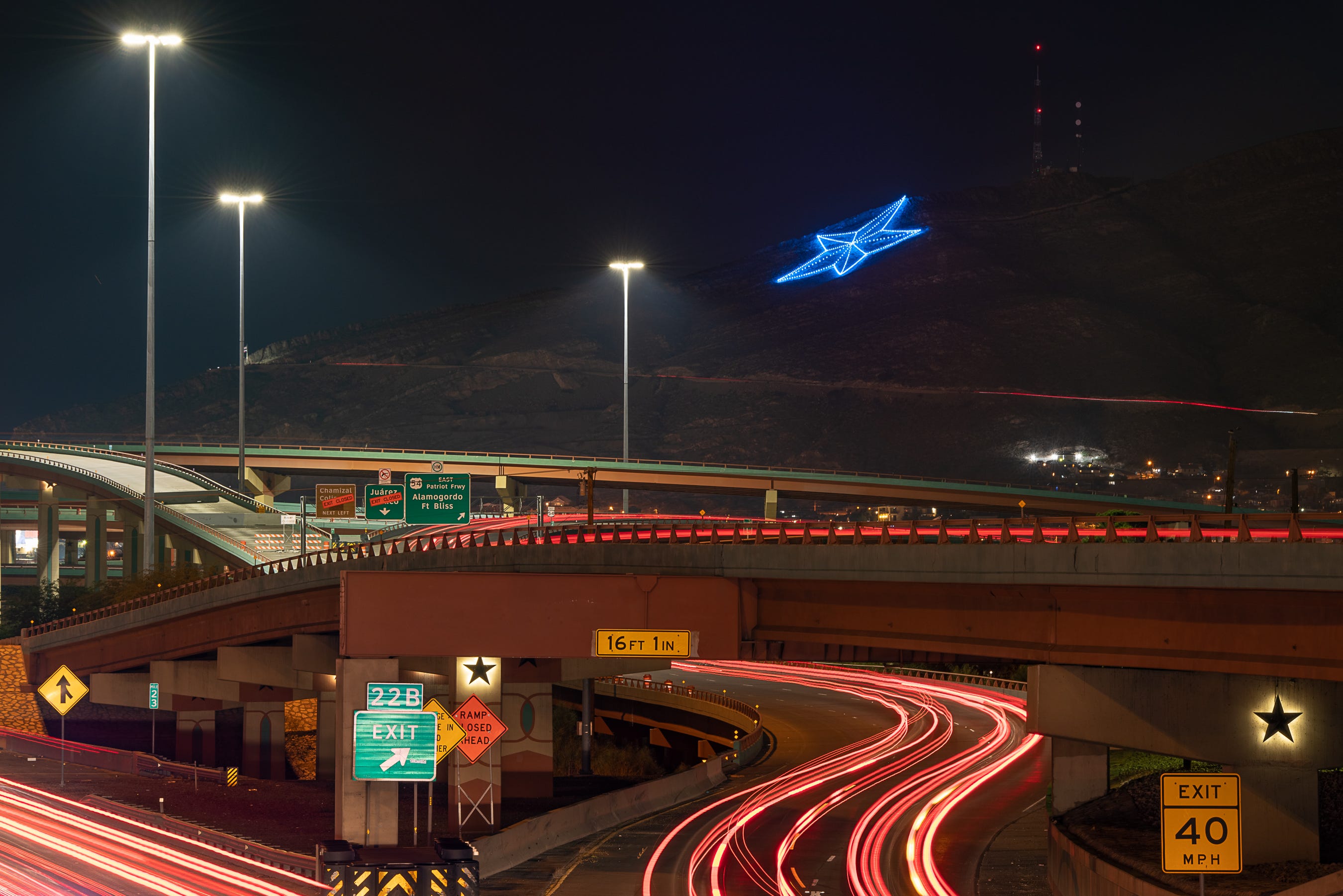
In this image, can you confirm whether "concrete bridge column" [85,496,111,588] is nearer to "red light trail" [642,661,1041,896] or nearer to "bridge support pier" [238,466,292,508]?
"bridge support pier" [238,466,292,508]

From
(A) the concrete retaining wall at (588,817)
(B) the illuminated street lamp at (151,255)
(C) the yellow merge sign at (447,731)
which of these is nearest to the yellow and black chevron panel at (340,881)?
(C) the yellow merge sign at (447,731)

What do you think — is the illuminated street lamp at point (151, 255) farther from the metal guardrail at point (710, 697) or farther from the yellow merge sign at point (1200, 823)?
the yellow merge sign at point (1200, 823)

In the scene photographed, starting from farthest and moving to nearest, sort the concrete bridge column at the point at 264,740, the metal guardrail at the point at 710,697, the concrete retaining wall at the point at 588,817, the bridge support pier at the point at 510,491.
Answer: the bridge support pier at the point at 510,491
the concrete bridge column at the point at 264,740
the metal guardrail at the point at 710,697
the concrete retaining wall at the point at 588,817

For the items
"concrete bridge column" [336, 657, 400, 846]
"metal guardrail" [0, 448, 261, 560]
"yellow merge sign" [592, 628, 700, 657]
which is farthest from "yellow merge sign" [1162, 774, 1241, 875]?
"metal guardrail" [0, 448, 261, 560]

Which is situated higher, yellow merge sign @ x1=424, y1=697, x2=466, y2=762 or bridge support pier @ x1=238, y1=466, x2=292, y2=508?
bridge support pier @ x1=238, y1=466, x2=292, y2=508

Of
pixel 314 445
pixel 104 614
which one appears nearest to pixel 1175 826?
pixel 104 614

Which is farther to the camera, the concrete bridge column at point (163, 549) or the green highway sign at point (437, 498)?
the concrete bridge column at point (163, 549)
